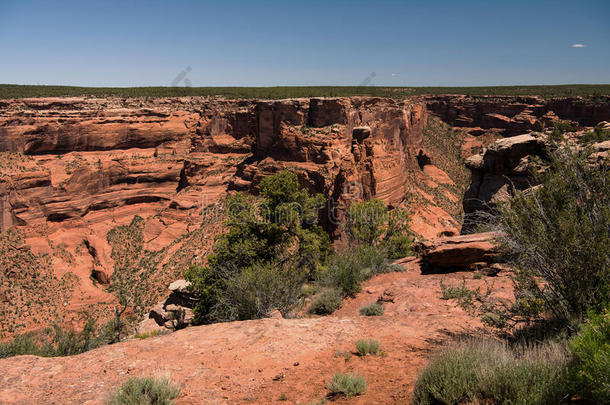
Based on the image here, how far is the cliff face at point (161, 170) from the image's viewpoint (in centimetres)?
2777

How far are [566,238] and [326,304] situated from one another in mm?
7315

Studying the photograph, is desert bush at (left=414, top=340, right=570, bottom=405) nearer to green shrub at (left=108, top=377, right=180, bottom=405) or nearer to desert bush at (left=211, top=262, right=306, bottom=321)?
green shrub at (left=108, top=377, right=180, bottom=405)

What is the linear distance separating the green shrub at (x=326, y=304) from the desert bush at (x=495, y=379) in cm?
664

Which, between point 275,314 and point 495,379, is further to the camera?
point 275,314

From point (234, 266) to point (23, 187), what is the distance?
25927 mm

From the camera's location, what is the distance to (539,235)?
6.00m

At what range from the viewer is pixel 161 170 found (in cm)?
3825

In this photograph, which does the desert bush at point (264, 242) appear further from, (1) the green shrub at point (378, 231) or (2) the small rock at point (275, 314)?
(2) the small rock at point (275, 314)

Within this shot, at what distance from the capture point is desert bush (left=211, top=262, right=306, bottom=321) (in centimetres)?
1168

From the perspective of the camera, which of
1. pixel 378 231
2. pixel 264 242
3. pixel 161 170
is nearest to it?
pixel 264 242

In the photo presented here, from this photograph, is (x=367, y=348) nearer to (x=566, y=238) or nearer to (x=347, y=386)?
(x=347, y=386)

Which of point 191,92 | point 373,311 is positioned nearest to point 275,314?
point 373,311

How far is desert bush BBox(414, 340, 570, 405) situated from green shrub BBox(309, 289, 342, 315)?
664cm

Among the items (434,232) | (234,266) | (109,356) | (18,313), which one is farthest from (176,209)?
(109,356)
